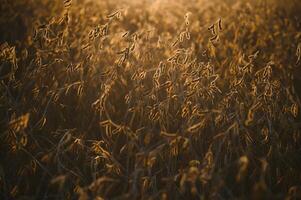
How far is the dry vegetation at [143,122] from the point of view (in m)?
1.81

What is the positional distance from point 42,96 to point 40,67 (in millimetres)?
172

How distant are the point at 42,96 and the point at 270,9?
7.62 feet

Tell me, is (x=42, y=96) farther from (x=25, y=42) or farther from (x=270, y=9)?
(x=270, y=9)

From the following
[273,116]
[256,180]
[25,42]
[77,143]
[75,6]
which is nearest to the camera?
[77,143]

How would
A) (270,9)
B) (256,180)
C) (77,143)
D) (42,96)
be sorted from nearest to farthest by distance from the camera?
(77,143), (256,180), (42,96), (270,9)

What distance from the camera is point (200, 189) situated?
195 cm

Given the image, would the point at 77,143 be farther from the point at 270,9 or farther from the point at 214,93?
the point at 270,9

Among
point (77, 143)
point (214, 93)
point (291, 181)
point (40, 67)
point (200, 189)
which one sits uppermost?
point (40, 67)

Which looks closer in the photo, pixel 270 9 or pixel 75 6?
pixel 75 6

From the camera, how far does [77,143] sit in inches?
73.7

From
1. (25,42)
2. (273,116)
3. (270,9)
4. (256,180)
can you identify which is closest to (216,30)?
(273,116)

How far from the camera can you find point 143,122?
2.21 m

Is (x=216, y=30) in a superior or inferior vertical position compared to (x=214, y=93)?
superior

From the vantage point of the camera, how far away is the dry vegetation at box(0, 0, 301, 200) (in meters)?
1.81
